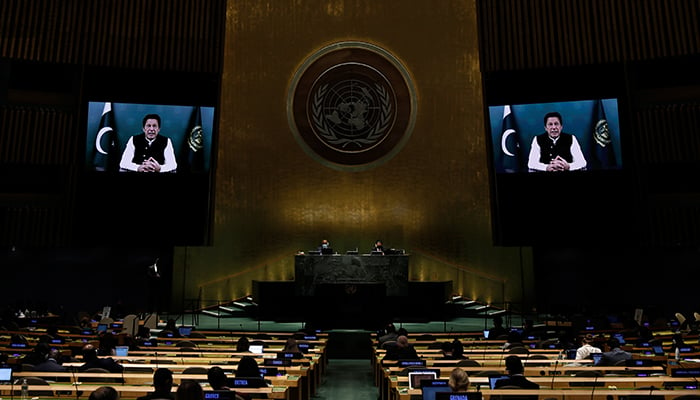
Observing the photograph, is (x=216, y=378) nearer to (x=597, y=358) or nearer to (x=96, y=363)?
(x=96, y=363)

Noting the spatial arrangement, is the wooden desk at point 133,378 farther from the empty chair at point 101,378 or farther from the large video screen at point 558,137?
the large video screen at point 558,137

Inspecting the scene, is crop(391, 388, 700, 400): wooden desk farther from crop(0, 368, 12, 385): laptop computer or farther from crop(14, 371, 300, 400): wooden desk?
crop(0, 368, 12, 385): laptop computer

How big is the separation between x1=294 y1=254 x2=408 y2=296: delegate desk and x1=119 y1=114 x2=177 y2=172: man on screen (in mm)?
4626

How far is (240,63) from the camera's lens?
1700 cm

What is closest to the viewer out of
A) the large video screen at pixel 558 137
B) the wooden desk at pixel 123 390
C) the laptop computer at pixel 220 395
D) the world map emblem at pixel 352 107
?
the laptop computer at pixel 220 395

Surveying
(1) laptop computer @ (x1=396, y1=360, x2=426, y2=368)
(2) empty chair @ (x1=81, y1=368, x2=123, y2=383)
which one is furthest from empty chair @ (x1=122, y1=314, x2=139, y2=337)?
(1) laptop computer @ (x1=396, y1=360, x2=426, y2=368)

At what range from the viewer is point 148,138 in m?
15.5

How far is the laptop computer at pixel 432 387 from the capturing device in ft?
13.8

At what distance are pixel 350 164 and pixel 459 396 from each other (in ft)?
44.6

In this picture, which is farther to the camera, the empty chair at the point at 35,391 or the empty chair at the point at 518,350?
the empty chair at the point at 518,350

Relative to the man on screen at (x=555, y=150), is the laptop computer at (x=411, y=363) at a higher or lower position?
lower

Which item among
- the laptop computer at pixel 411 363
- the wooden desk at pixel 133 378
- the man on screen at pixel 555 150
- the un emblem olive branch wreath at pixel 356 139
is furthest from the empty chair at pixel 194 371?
the un emblem olive branch wreath at pixel 356 139

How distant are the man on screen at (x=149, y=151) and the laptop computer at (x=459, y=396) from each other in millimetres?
12793

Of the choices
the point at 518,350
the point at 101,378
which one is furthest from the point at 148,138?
the point at 518,350
